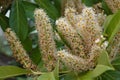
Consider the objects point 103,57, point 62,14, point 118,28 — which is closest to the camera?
point 103,57

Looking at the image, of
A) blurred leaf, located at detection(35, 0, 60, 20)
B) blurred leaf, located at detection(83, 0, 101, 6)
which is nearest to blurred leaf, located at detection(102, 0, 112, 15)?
blurred leaf, located at detection(83, 0, 101, 6)

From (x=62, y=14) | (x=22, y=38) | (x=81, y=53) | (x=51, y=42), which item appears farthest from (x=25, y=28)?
(x=81, y=53)

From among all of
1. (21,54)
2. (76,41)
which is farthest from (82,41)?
(21,54)

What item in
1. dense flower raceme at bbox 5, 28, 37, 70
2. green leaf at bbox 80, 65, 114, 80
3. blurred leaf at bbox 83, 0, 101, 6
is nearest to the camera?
green leaf at bbox 80, 65, 114, 80

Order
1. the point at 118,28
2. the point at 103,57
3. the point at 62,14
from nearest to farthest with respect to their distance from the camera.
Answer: the point at 103,57
the point at 118,28
the point at 62,14

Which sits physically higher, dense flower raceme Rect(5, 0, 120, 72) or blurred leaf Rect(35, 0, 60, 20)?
blurred leaf Rect(35, 0, 60, 20)

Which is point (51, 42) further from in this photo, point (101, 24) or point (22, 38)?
point (22, 38)

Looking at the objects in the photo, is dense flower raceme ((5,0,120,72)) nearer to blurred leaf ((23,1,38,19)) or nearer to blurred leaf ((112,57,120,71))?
blurred leaf ((112,57,120,71))
